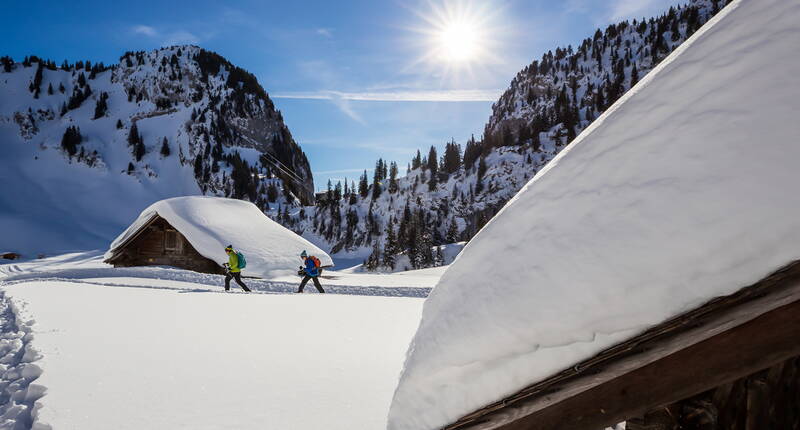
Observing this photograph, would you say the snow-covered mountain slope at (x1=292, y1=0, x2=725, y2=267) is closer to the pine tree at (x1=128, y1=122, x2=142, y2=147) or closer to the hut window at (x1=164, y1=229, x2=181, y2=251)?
the hut window at (x1=164, y1=229, x2=181, y2=251)

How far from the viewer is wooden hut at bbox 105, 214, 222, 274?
21.8 m

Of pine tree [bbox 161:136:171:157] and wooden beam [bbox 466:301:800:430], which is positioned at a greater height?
pine tree [bbox 161:136:171:157]

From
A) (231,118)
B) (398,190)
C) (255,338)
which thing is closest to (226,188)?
(231,118)

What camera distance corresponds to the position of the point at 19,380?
380cm

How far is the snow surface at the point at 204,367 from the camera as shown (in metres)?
3.13

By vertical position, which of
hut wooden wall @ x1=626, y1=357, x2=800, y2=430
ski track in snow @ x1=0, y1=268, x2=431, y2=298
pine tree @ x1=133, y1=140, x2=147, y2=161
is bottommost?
ski track in snow @ x1=0, y1=268, x2=431, y2=298

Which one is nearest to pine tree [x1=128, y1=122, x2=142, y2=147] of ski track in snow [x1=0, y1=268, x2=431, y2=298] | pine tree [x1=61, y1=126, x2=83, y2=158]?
pine tree [x1=61, y1=126, x2=83, y2=158]

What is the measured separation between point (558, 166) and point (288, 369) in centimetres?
403

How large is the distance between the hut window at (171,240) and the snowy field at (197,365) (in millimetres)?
14612

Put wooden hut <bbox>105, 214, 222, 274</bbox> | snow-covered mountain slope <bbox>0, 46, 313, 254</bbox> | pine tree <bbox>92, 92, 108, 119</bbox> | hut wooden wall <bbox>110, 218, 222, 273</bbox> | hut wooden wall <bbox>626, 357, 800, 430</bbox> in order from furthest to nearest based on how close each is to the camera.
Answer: pine tree <bbox>92, 92, 108, 119</bbox> → snow-covered mountain slope <bbox>0, 46, 313, 254</bbox> → hut wooden wall <bbox>110, 218, 222, 273</bbox> → wooden hut <bbox>105, 214, 222, 274</bbox> → hut wooden wall <bbox>626, 357, 800, 430</bbox>

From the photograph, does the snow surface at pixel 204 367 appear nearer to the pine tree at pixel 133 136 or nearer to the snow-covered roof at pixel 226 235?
the snow-covered roof at pixel 226 235

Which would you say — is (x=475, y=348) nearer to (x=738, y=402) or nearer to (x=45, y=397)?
(x=738, y=402)

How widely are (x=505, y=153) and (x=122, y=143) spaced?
84593mm

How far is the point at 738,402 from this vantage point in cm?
127
